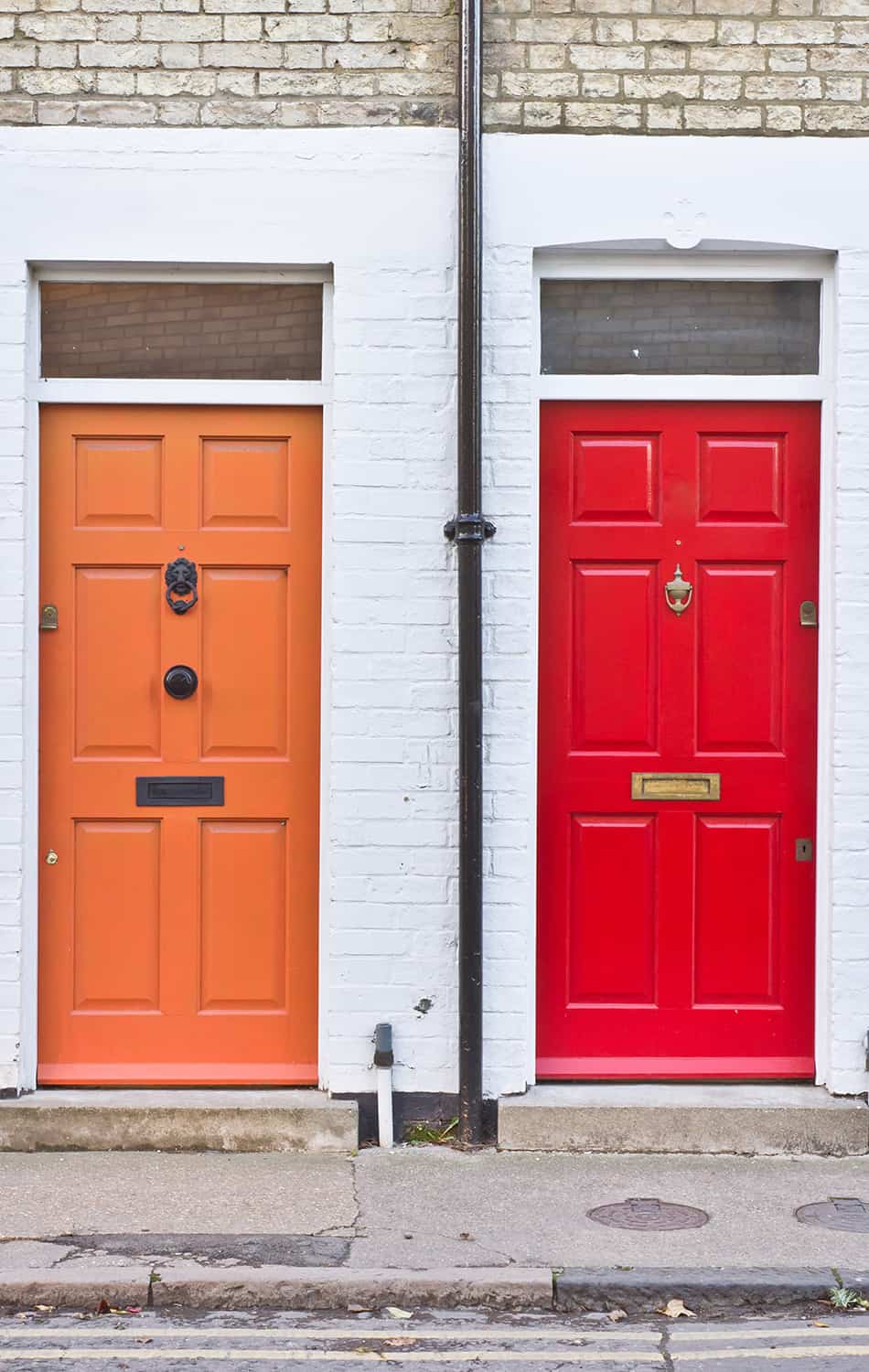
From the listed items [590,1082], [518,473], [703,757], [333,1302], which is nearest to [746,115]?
[518,473]

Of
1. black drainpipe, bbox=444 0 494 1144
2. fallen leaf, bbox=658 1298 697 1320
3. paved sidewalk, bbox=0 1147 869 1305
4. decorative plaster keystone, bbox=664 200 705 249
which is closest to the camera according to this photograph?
fallen leaf, bbox=658 1298 697 1320

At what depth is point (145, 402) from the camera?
21.2 ft

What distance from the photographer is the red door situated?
6.48 metres

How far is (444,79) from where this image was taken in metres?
6.34

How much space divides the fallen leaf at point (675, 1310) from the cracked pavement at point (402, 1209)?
0.62 feet

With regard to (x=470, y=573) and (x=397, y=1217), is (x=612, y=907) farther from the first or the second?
(x=397, y=1217)

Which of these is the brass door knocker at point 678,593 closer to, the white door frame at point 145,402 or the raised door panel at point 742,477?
the raised door panel at point 742,477

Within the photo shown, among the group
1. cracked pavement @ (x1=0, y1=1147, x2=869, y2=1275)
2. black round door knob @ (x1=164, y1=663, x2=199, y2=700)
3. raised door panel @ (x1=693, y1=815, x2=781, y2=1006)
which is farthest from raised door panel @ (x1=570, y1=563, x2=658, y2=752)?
cracked pavement @ (x1=0, y1=1147, x2=869, y2=1275)

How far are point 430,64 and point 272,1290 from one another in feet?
14.9

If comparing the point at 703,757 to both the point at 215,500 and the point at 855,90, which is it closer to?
the point at 215,500

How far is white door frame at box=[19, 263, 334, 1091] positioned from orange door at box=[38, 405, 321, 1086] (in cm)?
5

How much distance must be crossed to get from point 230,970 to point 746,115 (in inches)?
157

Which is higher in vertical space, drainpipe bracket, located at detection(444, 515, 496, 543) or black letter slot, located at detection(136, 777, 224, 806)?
drainpipe bracket, located at detection(444, 515, 496, 543)

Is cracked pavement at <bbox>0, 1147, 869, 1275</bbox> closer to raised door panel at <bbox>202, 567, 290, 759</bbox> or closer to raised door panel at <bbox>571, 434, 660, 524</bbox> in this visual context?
raised door panel at <bbox>202, 567, 290, 759</bbox>
